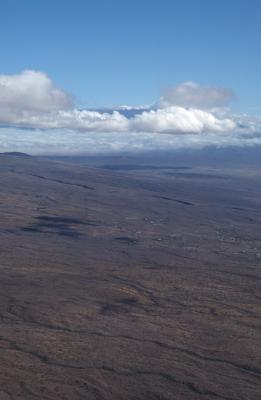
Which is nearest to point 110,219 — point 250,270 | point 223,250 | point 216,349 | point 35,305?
point 223,250

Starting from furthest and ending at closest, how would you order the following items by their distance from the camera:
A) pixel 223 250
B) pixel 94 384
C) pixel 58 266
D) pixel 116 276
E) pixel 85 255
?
pixel 223 250
pixel 85 255
pixel 58 266
pixel 116 276
pixel 94 384

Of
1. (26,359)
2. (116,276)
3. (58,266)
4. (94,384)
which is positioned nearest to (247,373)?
(94,384)

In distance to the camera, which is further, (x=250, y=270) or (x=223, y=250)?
(x=223, y=250)

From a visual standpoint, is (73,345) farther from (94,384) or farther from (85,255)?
(85,255)

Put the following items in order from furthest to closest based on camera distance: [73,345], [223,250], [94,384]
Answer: [223,250] → [73,345] → [94,384]

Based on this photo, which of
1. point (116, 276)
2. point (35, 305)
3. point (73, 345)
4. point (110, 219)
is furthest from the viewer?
point (110, 219)

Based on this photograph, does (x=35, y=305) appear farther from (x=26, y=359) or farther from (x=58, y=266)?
(x=58, y=266)
